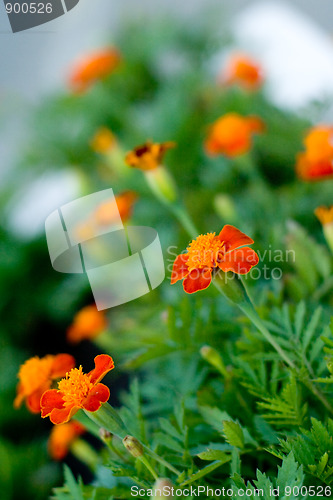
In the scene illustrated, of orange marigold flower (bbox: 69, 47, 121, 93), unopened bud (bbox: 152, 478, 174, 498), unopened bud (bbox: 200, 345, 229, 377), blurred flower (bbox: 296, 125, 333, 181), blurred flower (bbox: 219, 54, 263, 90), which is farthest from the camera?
orange marigold flower (bbox: 69, 47, 121, 93)

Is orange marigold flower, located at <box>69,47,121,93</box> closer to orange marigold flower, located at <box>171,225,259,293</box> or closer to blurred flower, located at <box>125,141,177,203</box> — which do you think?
blurred flower, located at <box>125,141,177,203</box>

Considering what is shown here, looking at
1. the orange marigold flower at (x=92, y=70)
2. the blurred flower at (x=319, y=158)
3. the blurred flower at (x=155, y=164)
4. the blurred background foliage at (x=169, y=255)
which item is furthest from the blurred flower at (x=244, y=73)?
the blurred flower at (x=155, y=164)

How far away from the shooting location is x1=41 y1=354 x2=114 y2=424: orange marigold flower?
0.24 m

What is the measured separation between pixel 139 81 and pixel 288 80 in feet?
0.99

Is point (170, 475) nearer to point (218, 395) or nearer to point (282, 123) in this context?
point (218, 395)

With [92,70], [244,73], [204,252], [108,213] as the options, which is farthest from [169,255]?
[92,70]

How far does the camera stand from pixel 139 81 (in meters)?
1.00

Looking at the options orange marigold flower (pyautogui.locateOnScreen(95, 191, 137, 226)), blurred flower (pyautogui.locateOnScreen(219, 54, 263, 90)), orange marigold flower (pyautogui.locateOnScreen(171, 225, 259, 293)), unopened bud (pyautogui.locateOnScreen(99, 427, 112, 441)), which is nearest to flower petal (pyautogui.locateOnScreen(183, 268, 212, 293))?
orange marigold flower (pyautogui.locateOnScreen(171, 225, 259, 293))

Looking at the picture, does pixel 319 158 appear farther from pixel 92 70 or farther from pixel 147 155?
pixel 92 70

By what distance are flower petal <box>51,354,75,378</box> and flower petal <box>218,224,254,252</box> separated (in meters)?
0.11

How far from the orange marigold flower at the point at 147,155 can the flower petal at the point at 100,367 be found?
0.58 ft

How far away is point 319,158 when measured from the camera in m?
0.45

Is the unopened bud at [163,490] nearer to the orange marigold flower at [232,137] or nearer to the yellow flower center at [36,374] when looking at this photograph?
the yellow flower center at [36,374]

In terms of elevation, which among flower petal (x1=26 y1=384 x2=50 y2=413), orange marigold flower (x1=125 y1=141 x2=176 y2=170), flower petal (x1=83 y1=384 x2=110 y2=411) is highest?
orange marigold flower (x1=125 y1=141 x2=176 y2=170)
